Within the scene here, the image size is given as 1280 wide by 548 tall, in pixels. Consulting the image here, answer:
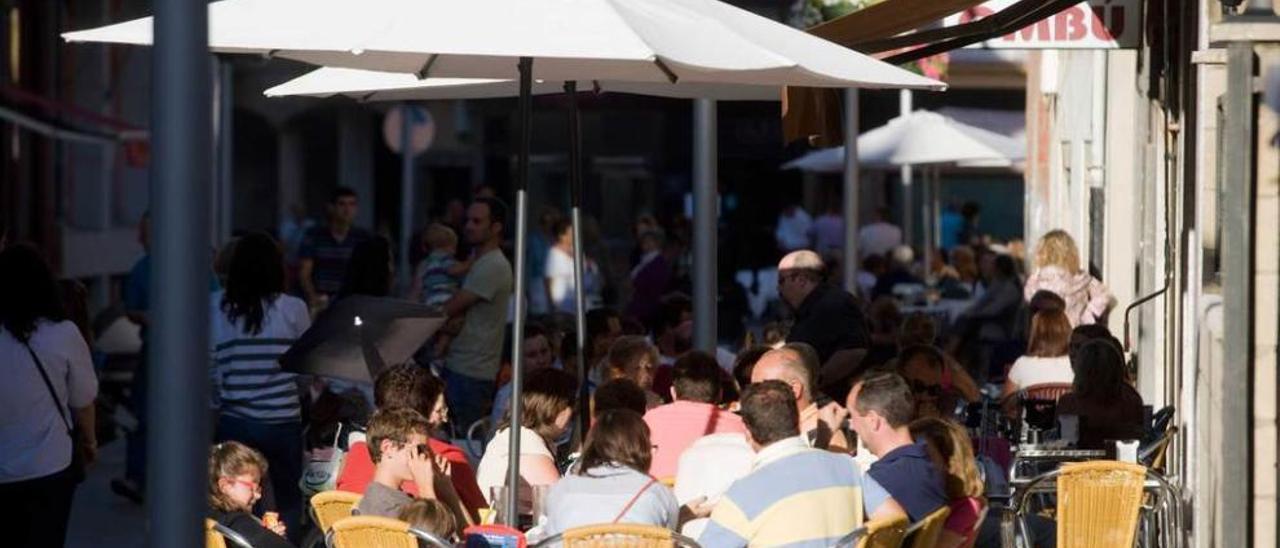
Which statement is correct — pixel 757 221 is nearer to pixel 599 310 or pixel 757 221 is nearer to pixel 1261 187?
pixel 599 310

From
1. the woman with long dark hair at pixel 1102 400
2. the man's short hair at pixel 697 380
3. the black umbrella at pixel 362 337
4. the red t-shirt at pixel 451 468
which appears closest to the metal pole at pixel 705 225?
the black umbrella at pixel 362 337

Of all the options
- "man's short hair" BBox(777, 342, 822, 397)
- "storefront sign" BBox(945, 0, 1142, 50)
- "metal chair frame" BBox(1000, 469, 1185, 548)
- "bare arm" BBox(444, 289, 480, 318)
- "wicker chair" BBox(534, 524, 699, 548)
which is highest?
"storefront sign" BBox(945, 0, 1142, 50)

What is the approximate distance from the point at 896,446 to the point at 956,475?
0.93ft

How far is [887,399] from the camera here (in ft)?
25.9

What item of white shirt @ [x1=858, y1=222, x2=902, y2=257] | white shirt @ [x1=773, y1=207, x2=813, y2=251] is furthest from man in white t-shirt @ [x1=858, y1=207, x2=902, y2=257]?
white shirt @ [x1=773, y1=207, x2=813, y2=251]

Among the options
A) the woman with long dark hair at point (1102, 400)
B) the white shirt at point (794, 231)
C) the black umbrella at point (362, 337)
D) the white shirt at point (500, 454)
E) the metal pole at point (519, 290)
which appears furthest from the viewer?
the white shirt at point (794, 231)

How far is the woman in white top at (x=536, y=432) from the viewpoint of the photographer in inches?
328

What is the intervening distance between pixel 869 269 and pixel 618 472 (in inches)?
632

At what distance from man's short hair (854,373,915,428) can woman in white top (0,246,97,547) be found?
10.0 feet

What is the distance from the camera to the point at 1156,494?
8.73 metres

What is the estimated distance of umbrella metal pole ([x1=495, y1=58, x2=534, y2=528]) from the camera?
766 cm

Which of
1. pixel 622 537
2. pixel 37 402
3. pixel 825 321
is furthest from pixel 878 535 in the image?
pixel 825 321

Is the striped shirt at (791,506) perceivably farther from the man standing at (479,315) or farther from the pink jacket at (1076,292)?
the pink jacket at (1076,292)

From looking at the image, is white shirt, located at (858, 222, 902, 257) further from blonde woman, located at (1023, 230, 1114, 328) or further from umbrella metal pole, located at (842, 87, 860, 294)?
blonde woman, located at (1023, 230, 1114, 328)
